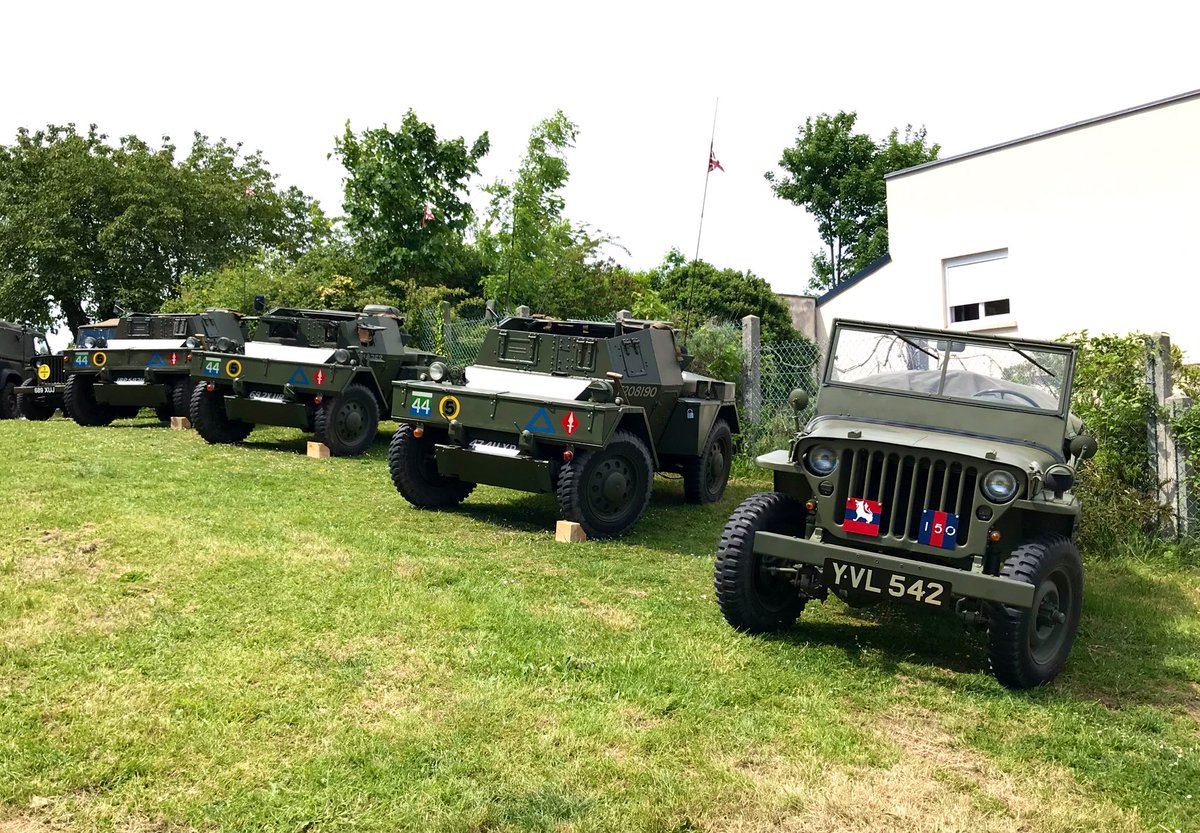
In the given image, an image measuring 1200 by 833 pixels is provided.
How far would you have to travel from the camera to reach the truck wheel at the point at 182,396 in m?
14.6

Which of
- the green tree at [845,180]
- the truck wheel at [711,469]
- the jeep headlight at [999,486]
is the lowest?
the truck wheel at [711,469]

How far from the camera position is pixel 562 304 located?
19.8 m

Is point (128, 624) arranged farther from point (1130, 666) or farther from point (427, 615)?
point (1130, 666)

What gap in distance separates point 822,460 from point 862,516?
35 cm

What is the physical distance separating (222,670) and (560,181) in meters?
14.9

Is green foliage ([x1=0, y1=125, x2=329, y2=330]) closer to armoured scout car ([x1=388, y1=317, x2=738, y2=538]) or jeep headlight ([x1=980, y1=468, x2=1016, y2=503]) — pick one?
armoured scout car ([x1=388, y1=317, x2=738, y2=538])

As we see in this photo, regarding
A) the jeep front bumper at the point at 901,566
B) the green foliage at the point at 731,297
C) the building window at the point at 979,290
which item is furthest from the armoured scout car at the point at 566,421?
the green foliage at the point at 731,297

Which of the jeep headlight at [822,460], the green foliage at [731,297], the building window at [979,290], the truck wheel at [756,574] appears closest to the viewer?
the jeep headlight at [822,460]

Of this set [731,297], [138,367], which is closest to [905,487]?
[138,367]

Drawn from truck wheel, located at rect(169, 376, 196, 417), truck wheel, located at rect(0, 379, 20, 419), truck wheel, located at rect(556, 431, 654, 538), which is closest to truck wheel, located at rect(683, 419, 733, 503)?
truck wheel, located at rect(556, 431, 654, 538)

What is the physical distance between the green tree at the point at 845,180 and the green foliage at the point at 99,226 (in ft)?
52.1

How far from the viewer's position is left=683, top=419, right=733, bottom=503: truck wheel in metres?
10.3

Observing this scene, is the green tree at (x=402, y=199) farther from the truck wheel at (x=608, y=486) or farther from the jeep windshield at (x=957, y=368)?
the jeep windshield at (x=957, y=368)

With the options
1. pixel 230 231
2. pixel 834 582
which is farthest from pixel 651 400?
pixel 230 231
